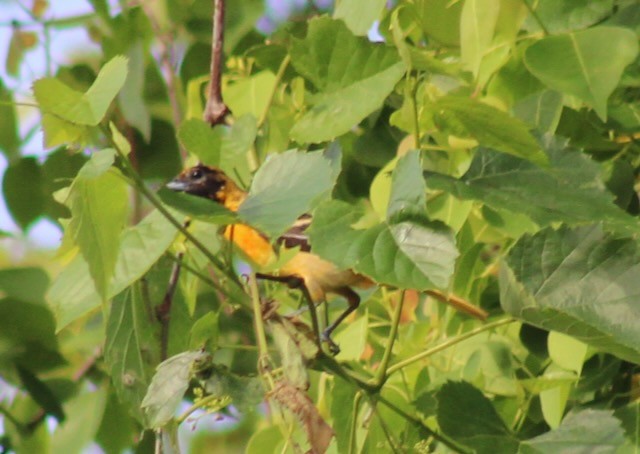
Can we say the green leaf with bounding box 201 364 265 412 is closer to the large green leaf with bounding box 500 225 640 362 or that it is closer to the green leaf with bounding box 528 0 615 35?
the large green leaf with bounding box 500 225 640 362

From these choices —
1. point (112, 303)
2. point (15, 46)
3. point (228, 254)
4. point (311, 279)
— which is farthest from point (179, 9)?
point (228, 254)

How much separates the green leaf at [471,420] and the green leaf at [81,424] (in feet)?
2.34

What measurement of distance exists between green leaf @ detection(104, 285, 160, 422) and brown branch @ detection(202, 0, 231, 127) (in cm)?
25

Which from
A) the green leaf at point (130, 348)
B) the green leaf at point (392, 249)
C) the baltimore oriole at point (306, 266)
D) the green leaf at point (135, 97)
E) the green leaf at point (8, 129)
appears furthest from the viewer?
the green leaf at point (8, 129)

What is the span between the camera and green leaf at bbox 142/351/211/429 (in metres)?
0.90

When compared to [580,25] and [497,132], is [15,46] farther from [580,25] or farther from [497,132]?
[497,132]

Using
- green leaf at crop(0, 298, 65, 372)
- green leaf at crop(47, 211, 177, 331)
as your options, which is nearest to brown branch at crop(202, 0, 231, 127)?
green leaf at crop(47, 211, 177, 331)

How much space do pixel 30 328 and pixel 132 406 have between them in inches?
27.1

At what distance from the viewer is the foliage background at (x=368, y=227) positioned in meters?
→ 0.88

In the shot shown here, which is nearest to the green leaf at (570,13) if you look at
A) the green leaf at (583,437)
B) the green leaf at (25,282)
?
the green leaf at (583,437)

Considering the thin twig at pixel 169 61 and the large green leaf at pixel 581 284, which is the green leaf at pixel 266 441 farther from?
the thin twig at pixel 169 61

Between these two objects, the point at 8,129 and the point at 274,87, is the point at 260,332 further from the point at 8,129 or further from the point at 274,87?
the point at 8,129

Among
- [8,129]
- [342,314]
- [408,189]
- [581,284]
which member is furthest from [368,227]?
[8,129]

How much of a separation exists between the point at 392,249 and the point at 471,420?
326 mm
